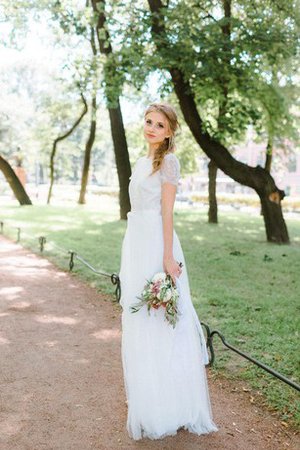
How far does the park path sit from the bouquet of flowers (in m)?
1.06

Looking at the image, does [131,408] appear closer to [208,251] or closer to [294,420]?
[294,420]

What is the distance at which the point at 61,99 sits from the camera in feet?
104

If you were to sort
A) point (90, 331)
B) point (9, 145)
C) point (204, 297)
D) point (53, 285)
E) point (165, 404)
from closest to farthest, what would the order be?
point (165, 404) → point (90, 331) → point (204, 297) → point (53, 285) → point (9, 145)

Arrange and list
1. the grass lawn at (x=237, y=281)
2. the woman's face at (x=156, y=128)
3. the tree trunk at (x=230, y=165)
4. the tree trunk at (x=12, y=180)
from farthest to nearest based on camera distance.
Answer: the tree trunk at (x=12, y=180) < the tree trunk at (x=230, y=165) < the grass lawn at (x=237, y=281) < the woman's face at (x=156, y=128)

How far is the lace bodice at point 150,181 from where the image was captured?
3385 millimetres

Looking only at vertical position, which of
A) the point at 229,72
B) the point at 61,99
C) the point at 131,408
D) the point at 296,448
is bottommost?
the point at 296,448

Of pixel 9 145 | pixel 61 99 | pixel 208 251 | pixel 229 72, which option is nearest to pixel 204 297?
pixel 208 251

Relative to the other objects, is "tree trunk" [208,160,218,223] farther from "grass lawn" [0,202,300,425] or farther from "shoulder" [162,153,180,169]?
"shoulder" [162,153,180,169]

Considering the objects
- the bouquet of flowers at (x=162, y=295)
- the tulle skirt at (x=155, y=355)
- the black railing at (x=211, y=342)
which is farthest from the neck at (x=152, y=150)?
the black railing at (x=211, y=342)

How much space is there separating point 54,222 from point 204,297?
12.8 metres

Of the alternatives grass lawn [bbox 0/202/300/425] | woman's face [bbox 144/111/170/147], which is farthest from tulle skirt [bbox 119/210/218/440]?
grass lawn [bbox 0/202/300/425]

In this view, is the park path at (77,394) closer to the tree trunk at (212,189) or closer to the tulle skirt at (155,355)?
the tulle skirt at (155,355)

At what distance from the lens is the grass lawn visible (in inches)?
200

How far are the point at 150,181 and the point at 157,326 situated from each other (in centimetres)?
115
